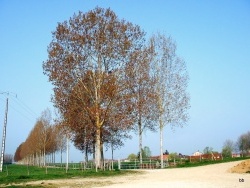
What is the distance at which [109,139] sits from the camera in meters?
45.0

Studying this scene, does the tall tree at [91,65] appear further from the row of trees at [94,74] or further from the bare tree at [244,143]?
the bare tree at [244,143]

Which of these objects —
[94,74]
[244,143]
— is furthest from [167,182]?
[244,143]

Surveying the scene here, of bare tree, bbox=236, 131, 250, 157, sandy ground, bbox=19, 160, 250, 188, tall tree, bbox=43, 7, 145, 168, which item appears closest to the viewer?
sandy ground, bbox=19, 160, 250, 188

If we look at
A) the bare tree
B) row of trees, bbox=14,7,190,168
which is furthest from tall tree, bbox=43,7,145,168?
the bare tree

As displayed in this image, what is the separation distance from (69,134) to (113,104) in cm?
761

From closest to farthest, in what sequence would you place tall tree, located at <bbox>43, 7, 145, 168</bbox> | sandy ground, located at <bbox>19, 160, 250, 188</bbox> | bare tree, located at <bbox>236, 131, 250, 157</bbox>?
sandy ground, located at <bbox>19, 160, 250, 188</bbox>, tall tree, located at <bbox>43, 7, 145, 168</bbox>, bare tree, located at <bbox>236, 131, 250, 157</bbox>

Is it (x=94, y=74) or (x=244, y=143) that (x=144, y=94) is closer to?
(x=94, y=74)

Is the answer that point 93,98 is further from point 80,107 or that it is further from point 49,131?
point 49,131

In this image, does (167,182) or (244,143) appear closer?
(167,182)

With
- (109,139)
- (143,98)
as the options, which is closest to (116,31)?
(143,98)

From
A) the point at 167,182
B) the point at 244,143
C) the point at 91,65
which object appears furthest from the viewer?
the point at 244,143

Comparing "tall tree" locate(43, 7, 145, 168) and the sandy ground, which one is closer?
the sandy ground

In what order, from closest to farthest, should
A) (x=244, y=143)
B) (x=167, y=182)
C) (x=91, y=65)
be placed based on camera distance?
(x=167, y=182), (x=91, y=65), (x=244, y=143)

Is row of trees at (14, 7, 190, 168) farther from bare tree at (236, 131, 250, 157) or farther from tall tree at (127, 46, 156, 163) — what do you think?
bare tree at (236, 131, 250, 157)
